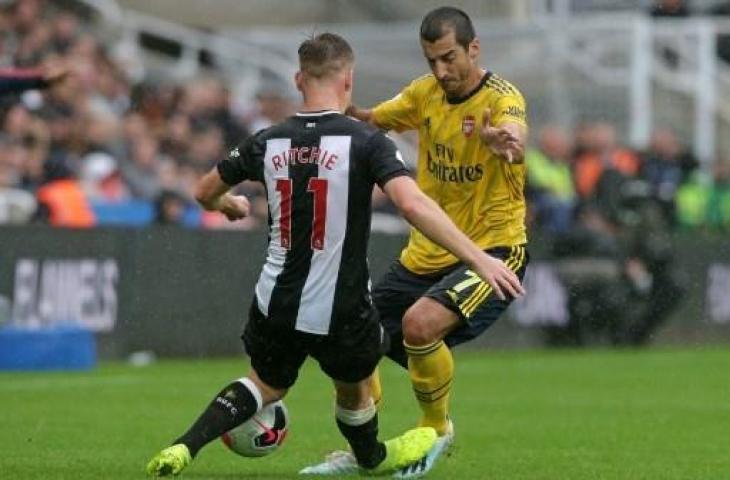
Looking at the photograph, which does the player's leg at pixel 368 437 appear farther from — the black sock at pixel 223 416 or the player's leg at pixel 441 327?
the black sock at pixel 223 416

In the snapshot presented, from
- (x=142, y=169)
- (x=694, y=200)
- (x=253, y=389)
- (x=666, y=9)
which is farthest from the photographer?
(x=666, y=9)

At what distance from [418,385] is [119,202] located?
10753mm

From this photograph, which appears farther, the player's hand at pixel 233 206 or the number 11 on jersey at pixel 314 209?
the player's hand at pixel 233 206

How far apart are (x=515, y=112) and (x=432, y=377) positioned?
1.32 metres

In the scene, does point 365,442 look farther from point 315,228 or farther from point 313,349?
point 315,228

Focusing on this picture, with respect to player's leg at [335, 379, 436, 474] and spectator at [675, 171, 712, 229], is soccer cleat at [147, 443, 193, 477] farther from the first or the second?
spectator at [675, 171, 712, 229]

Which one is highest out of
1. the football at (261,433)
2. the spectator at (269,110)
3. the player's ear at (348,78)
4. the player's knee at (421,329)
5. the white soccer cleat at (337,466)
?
the player's ear at (348,78)

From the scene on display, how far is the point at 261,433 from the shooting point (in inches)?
344

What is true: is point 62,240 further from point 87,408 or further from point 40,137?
point 87,408

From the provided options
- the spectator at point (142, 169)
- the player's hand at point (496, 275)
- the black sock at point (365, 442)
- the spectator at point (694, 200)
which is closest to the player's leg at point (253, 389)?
the black sock at point (365, 442)

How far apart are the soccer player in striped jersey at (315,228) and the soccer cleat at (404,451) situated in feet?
1.75

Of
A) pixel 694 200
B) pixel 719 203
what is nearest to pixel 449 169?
pixel 694 200

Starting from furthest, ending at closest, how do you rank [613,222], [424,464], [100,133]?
[613,222], [100,133], [424,464]

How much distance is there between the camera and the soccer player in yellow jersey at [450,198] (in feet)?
30.4
